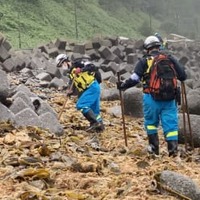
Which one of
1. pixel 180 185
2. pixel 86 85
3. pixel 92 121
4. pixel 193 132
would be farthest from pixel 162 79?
pixel 86 85

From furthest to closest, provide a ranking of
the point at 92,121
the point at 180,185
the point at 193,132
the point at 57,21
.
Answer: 1. the point at 57,21
2. the point at 92,121
3. the point at 193,132
4. the point at 180,185

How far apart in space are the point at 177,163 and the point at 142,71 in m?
1.47

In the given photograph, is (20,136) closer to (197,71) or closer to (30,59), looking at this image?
(30,59)

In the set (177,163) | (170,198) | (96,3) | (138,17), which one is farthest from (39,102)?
(138,17)

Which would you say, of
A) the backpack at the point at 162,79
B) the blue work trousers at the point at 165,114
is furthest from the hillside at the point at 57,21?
the backpack at the point at 162,79

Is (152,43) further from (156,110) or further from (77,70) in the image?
(77,70)

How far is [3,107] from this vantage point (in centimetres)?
809

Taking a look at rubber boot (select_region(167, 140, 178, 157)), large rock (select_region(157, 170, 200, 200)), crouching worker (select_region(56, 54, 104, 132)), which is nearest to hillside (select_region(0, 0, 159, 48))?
crouching worker (select_region(56, 54, 104, 132))

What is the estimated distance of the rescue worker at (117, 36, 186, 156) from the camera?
738 cm

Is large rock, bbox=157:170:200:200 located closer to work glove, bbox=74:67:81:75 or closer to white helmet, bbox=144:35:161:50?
white helmet, bbox=144:35:161:50

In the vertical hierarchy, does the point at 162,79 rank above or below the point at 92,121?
above

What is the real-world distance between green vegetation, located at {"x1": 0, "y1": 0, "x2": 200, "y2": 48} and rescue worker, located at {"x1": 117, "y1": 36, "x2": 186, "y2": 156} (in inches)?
826

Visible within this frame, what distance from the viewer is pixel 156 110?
7.45 m

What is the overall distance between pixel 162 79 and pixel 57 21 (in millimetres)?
43048
